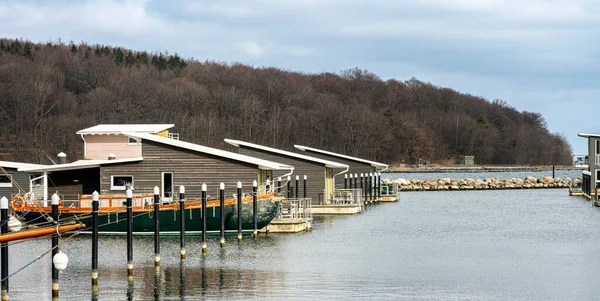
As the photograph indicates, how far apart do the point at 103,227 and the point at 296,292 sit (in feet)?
53.4

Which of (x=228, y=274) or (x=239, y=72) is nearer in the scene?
(x=228, y=274)

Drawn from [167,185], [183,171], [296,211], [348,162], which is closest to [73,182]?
[167,185]

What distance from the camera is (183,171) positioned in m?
41.7

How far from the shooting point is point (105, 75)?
15088 centimetres

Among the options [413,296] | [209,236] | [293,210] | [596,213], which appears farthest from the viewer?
[596,213]

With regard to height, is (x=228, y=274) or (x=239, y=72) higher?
(x=239, y=72)

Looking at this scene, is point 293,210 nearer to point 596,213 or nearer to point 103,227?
point 103,227

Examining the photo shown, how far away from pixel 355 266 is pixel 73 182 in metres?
15.9

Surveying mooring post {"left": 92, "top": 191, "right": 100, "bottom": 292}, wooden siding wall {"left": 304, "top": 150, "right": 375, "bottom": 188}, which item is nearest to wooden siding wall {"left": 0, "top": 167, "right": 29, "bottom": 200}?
mooring post {"left": 92, "top": 191, "right": 100, "bottom": 292}

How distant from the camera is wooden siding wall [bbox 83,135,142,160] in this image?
→ 170 feet

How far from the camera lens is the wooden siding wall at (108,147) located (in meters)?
51.8

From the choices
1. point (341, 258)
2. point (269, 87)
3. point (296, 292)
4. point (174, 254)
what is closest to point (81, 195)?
point (174, 254)

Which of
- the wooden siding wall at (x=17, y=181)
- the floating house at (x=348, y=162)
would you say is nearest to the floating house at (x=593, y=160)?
the floating house at (x=348, y=162)

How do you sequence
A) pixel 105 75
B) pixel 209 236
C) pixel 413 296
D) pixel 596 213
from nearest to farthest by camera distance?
pixel 413 296 < pixel 209 236 < pixel 596 213 < pixel 105 75
